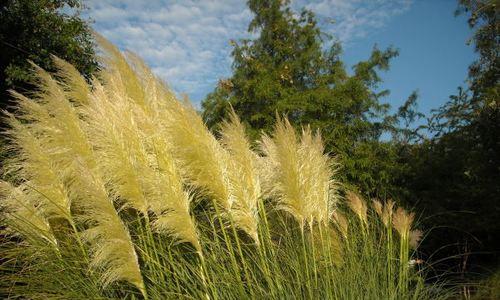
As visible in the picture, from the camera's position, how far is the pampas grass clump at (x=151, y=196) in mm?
2158

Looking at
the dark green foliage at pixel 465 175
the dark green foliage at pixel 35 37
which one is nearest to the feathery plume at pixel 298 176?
the dark green foliage at pixel 465 175

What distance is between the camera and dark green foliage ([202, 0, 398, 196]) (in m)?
11.5

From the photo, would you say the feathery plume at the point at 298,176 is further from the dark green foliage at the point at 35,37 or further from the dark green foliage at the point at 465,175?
the dark green foliage at the point at 35,37

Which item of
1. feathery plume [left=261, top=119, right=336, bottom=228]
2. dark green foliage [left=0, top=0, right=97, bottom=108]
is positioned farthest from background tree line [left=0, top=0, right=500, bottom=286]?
feathery plume [left=261, top=119, right=336, bottom=228]

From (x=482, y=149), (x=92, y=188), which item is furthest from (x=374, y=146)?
(x=92, y=188)

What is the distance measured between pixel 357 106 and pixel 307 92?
5.92ft

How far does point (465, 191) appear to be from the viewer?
7.63 meters

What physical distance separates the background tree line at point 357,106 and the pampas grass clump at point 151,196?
2567mm

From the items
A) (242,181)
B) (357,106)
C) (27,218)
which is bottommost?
(27,218)

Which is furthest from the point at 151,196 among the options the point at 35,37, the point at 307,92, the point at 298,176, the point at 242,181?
the point at 307,92

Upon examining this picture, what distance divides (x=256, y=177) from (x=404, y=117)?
12.9 metres

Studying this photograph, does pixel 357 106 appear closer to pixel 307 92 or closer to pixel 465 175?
pixel 307 92

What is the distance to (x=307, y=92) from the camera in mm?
12422

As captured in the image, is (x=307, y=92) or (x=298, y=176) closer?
(x=298, y=176)
